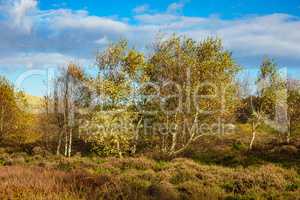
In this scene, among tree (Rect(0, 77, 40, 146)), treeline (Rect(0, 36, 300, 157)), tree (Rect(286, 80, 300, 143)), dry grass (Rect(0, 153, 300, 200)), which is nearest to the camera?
dry grass (Rect(0, 153, 300, 200))

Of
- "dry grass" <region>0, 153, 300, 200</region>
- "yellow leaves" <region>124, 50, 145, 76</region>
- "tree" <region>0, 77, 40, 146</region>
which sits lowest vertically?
"dry grass" <region>0, 153, 300, 200</region>

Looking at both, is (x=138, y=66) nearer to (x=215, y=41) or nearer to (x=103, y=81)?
(x=103, y=81)

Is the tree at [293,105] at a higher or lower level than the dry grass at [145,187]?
higher

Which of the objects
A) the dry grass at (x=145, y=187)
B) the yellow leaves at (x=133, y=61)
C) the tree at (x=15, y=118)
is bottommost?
the dry grass at (x=145, y=187)

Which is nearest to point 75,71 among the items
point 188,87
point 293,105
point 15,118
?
point 15,118

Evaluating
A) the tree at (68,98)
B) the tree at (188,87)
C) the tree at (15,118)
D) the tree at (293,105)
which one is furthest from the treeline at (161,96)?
the tree at (293,105)

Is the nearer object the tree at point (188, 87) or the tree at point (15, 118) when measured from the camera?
the tree at point (188, 87)

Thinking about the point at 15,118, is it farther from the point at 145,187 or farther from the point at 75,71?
the point at 145,187

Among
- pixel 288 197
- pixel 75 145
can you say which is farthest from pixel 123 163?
pixel 75 145

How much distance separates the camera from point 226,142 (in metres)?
53.9

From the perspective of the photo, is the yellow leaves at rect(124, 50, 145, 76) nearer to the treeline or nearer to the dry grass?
the treeline

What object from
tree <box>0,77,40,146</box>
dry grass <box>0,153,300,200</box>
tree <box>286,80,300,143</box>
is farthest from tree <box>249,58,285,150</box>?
dry grass <box>0,153,300,200</box>

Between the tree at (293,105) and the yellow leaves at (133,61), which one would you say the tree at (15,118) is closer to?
the yellow leaves at (133,61)

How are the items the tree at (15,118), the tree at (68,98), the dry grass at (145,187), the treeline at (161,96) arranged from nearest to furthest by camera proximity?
the dry grass at (145,187), the treeline at (161,96), the tree at (68,98), the tree at (15,118)
